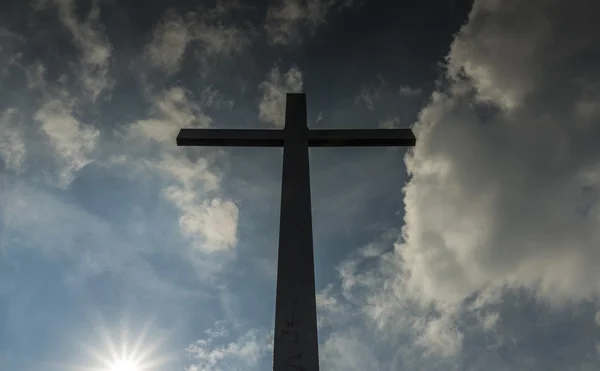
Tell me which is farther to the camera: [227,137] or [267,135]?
[227,137]

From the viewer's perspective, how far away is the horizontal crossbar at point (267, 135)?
952 centimetres

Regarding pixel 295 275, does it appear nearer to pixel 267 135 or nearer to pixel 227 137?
pixel 267 135

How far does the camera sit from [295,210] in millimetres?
7523

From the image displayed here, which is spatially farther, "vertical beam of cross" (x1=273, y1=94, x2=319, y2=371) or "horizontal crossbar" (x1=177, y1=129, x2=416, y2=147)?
"horizontal crossbar" (x1=177, y1=129, x2=416, y2=147)

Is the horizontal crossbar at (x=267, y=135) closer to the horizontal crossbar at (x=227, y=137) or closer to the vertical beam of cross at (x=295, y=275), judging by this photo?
the horizontal crossbar at (x=227, y=137)

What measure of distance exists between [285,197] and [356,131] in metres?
2.57

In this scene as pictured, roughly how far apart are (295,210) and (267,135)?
7.60ft

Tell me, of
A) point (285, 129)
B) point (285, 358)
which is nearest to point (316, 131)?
point (285, 129)

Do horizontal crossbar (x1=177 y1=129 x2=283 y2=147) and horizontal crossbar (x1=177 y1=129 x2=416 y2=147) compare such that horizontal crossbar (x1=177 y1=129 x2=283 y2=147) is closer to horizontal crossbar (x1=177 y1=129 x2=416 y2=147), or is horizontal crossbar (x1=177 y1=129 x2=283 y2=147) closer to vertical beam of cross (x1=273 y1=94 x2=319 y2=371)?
horizontal crossbar (x1=177 y1=129 x2=416 y2=147)

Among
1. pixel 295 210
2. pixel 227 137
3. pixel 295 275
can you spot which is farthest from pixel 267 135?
pixel 295 275

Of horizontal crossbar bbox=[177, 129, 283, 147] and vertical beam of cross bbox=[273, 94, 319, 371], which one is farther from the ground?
horizontal crossbar bbox=[177, 129, 283, 147]

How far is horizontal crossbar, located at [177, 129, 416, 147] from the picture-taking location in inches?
375

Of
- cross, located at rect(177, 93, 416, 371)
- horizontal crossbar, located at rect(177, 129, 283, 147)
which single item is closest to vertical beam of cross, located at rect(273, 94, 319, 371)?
cross, located at rect(177, 93, 416, 371)

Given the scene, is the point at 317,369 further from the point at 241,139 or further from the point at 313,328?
the point at 241,139
